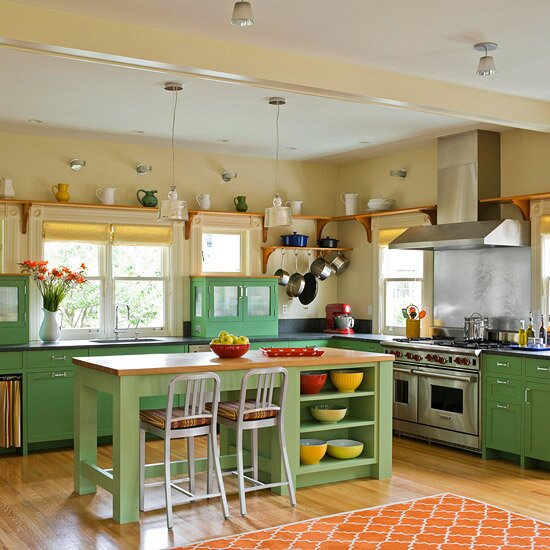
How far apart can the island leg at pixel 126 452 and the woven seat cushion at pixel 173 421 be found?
0.10 m

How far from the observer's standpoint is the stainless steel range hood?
7.07m

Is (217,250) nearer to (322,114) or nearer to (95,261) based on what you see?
(95,261)

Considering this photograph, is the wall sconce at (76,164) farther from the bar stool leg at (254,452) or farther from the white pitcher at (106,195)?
the bar stool leg at (254,452)

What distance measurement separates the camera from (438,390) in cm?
701

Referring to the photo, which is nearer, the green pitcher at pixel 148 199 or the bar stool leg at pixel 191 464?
the bar stool leg at pixel 191 464

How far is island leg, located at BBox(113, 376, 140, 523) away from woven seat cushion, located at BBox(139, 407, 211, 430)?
0.10 metres

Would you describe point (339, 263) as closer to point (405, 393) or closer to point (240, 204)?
point (240, 204)

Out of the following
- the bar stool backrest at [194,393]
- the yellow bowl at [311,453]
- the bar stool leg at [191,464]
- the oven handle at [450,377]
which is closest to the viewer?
the bar stool backrest at [194,393]

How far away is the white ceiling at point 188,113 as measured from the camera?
5.50m

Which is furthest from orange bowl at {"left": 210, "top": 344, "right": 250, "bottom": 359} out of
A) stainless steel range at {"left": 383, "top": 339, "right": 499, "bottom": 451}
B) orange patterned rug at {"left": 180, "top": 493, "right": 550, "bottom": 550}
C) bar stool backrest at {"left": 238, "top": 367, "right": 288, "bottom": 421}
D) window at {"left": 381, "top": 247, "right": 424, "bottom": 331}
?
window at {"left": 381, "top": 247, "right": 424, "bottom": 331}

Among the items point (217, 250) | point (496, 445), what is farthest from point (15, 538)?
point (217, 250)

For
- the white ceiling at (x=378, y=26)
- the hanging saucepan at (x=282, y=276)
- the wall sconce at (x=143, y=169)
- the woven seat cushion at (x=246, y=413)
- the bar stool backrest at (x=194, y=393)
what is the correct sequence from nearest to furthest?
1. the white ceiling at (x=378, y=26)
2. the bar stool backrest at (x=194, y=393)
3. the woven seat cushion at (x=246, y=413)
4. the wall sconce at (x=143, y=169)
5. the hanging saucepan at (x=282, y=276)

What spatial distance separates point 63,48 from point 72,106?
2082 millimetres

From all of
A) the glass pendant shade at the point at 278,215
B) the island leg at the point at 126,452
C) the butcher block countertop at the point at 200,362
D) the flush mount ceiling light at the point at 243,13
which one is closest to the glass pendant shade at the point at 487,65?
the flush mount ceiling light at the point at 243,13
